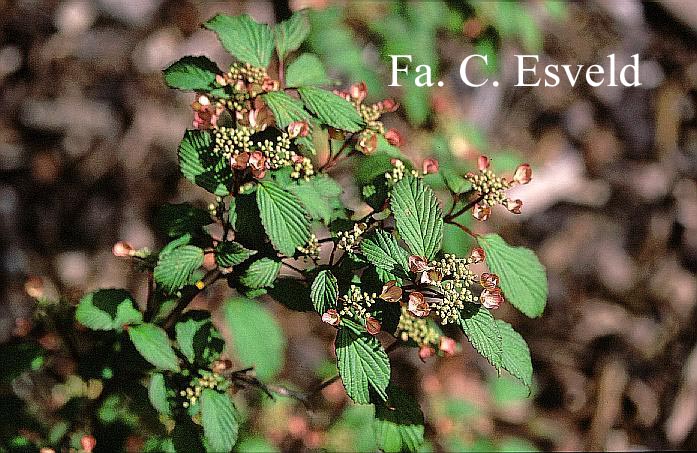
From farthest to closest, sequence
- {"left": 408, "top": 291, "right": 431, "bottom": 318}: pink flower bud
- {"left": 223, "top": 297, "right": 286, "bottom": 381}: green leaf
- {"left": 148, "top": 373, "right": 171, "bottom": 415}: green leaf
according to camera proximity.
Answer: {"left": 223, "top": 297, "right": 286, "bottom": 381}: green leaf < {"left": 148, "top": 373, "right": 171, "bottom": 415}: green leaf < {"left": 408, "top": 291, "right": 431, "bottom": 318}: pink flower bud

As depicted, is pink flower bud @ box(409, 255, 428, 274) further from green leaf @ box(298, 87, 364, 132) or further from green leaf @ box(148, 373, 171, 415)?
green leaf @ box(148, 373, 171, 415)

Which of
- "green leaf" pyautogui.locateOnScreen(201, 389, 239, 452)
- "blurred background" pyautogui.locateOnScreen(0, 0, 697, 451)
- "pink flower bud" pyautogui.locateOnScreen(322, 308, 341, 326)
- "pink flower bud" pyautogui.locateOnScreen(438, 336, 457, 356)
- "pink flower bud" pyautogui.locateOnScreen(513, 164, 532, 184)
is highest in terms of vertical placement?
"pink flower bud" pyautogui.locateOnScreen(513, 164, 532, 184)

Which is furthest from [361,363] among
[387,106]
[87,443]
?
[87,443]

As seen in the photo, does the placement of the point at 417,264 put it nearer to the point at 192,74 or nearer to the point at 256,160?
the point at 256,160

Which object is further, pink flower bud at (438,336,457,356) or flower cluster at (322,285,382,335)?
pink flower bud at (438,336,457,356)

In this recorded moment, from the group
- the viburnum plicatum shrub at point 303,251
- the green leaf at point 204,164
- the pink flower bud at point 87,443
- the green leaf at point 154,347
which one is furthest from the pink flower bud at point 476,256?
the pink flower bud at point 87,443

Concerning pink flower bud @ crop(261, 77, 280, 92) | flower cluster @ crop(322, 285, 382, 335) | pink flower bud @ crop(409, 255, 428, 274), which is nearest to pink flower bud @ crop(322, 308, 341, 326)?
flower cluster @ crop(322, 285, 382, 335)
